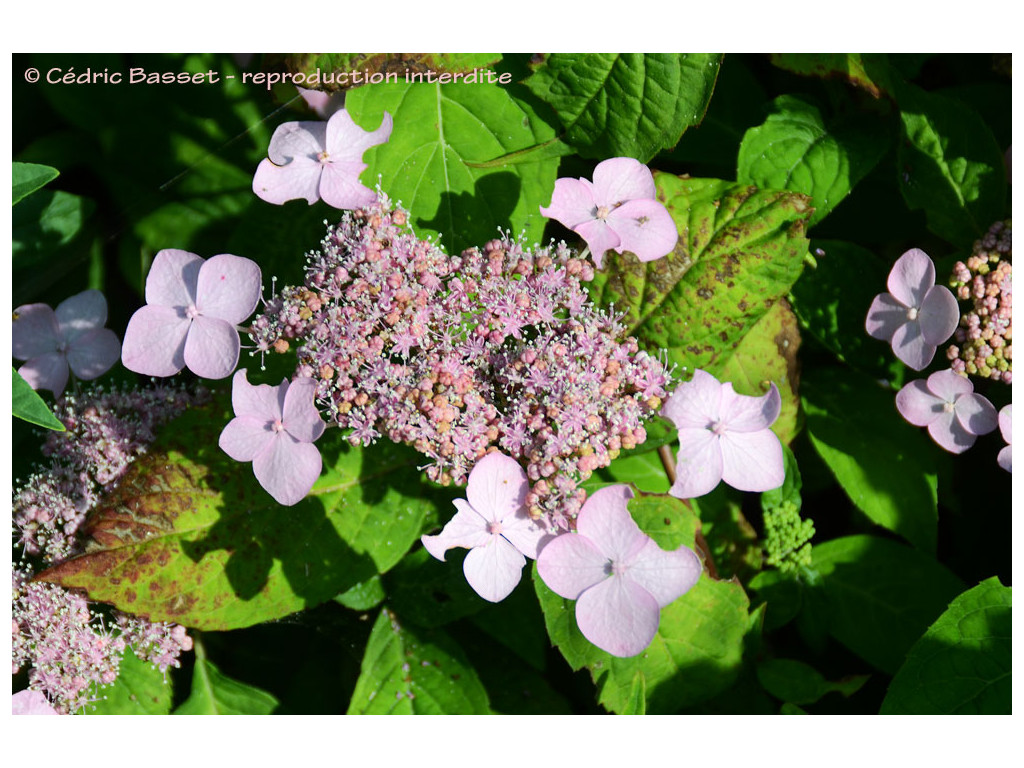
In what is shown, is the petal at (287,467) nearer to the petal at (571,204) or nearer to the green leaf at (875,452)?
the petal at (571,204)

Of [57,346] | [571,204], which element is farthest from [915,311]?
[57,346]

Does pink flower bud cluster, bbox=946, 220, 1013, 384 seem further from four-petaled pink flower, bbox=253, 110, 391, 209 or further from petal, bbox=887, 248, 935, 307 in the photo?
four-petaled pink flower, bbox=253, 110, 391, 209

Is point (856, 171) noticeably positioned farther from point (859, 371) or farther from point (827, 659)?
point (827, 659)

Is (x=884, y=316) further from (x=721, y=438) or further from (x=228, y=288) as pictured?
(x=228, y=288)

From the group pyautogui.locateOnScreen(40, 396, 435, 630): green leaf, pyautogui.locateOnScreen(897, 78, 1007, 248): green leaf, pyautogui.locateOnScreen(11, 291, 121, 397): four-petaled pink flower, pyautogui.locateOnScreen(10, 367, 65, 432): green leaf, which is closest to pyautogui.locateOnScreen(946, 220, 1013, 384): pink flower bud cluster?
pyautogui.locateOnScreen(897, 78, 1007, 248): green leaf

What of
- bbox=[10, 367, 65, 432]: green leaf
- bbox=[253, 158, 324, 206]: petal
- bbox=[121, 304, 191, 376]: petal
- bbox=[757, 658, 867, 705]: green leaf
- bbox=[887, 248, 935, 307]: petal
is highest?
bbox=[253, 158, 324, 206]: petal

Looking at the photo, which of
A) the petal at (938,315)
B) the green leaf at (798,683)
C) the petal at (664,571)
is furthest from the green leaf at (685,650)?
the petal at (938,315)
